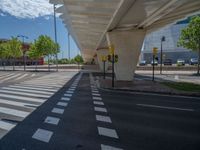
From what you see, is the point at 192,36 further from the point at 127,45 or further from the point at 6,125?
the point at 6,125

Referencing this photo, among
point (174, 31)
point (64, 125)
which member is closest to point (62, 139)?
point (64, 125)

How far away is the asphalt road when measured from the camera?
238 inches

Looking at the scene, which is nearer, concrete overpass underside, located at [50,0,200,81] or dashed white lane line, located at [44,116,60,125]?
dashed white lane line, located at [44,116,60,125]

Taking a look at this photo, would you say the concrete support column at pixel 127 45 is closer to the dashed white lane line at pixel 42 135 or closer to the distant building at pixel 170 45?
the dashed white lane line at pixel 42 135

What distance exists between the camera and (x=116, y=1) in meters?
11.2

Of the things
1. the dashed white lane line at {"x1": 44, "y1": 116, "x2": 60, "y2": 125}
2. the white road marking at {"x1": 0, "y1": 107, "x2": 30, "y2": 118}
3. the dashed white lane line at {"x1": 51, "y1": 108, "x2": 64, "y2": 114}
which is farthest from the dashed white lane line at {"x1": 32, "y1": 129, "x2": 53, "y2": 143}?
the dashed white lane line at {"x1": 51, "y1": 108, "x2": 64, "y2": 114}

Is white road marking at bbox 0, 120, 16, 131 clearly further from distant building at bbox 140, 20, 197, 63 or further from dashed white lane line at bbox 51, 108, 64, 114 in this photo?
distant building at bbox 140, 20, 197, 63

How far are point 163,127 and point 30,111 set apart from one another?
574cm

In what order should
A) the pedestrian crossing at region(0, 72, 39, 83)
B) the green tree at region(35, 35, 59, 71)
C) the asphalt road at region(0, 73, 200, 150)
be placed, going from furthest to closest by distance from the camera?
the green tree at region(35, 35, 59, 71), the pedestrian crossing at region(0, 72, 39, 83), the asphalt road at region(0, 73, 200, 150)

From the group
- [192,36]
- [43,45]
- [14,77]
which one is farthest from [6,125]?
[43,45]

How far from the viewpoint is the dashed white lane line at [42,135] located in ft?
21.3

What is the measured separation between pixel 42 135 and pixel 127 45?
57.7ft

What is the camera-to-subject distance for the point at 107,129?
741 cm

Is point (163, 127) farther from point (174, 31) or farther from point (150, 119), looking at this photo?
point (174, 31)
